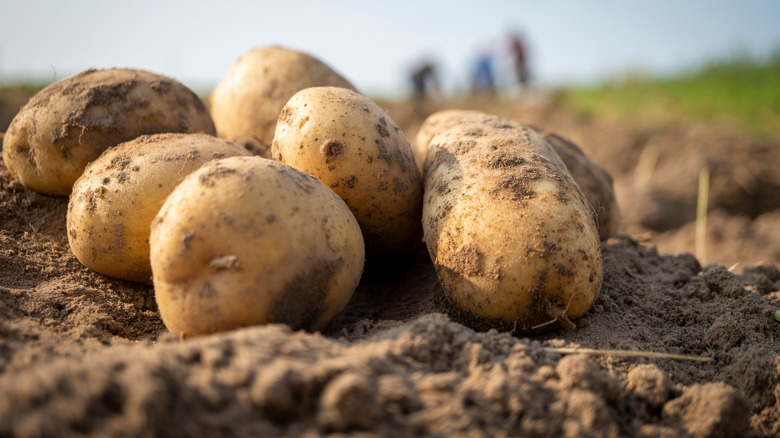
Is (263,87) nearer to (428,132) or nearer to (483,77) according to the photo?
(428,132)

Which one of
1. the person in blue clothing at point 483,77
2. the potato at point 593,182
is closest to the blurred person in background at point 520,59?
the person in blue clothing at point 483,77

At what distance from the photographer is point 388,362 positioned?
135 centimetres

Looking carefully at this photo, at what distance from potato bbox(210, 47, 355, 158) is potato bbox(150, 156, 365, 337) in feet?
3.08

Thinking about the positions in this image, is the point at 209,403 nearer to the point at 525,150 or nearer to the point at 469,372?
the point at 469,372

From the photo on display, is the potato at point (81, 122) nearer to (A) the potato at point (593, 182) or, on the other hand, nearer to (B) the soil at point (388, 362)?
(B) the soil at point (388, 362)

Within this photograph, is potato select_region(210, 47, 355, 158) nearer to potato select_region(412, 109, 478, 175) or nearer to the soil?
potato select_region(412, 109, 478, 175)

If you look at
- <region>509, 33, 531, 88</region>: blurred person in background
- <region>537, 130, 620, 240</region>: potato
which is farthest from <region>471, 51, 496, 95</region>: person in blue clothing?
<region>537, 130, 620, 240</region>: potato

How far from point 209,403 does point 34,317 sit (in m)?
1.09

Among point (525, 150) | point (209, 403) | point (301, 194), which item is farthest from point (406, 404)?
point (525, 150)

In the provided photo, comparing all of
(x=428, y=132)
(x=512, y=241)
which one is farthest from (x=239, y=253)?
(x=428, y=132)

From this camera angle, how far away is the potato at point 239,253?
1565 millimetres

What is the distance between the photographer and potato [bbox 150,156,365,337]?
1.57 meters

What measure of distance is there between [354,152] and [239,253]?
69 centimetres

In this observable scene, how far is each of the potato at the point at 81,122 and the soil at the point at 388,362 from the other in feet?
0.72
